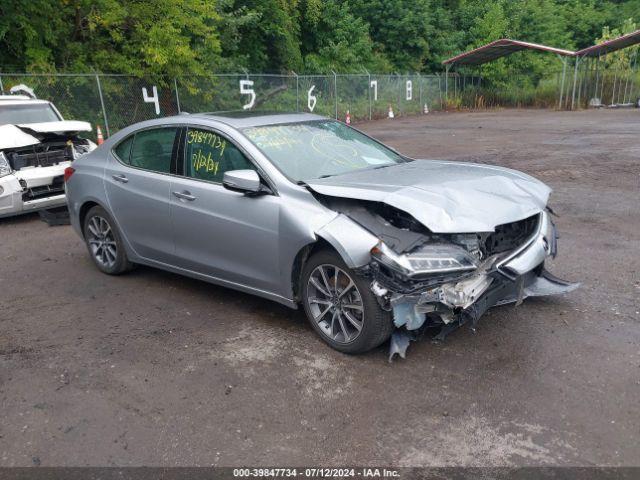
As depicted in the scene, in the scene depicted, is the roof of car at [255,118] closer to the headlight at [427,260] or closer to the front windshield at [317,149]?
the front windshield at [317,149]

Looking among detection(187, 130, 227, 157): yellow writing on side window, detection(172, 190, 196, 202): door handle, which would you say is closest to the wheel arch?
detection(172, 190, 196, 202): door handle

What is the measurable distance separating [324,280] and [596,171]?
9060mm

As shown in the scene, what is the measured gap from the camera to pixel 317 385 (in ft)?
11.9

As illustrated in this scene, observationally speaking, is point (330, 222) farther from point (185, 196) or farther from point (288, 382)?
point (185, 196)

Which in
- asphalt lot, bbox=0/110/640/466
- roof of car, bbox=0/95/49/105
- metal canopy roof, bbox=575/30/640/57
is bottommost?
asphalt lot, bbox=0/110/640/466

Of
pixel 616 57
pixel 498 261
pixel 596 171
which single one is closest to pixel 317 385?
pixel 498 261

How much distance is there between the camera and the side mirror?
420 centimetres

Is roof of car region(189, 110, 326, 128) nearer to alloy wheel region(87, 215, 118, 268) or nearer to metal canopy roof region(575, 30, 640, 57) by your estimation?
alloy wheel region(87, 215, 118, 268)

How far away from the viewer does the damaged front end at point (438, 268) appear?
3.61m

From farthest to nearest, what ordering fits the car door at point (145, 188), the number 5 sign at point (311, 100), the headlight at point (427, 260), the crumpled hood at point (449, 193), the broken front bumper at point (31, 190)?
the number 5 sign at point (311, 100), the broken front bumper at point (31, 190), the car door at point (145, 188), the crumpled hood at point (449, 193), the headlight at point (427, 260)

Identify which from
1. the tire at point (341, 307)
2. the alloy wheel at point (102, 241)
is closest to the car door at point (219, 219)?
the tire at point (341, 307)

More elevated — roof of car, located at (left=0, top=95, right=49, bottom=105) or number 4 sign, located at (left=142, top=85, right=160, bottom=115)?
roof of car, located at (left=0, top=95, right=49, bottom=105)

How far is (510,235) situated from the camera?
13.7ft

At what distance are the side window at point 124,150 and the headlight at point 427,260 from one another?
311 cm
